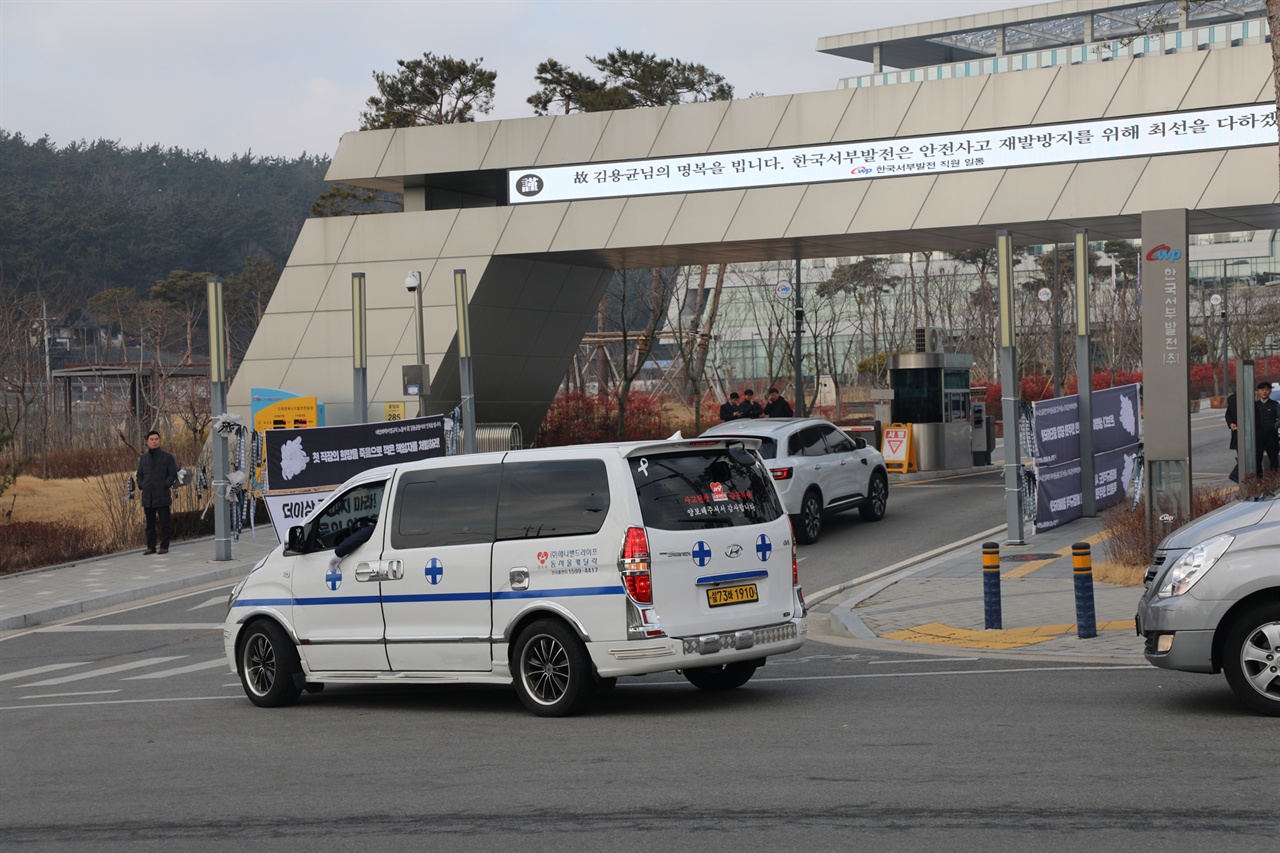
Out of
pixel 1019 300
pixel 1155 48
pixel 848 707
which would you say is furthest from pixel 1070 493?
pixel 1155 48

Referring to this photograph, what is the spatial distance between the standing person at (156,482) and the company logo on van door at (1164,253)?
48.1ft

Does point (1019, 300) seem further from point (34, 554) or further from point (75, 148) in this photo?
point (75, 148)

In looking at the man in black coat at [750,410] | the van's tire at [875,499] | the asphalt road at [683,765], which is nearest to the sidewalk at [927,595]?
the asphalt road at [683,765]

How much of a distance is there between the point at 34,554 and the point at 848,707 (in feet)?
57.1

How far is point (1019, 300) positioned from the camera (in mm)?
71812

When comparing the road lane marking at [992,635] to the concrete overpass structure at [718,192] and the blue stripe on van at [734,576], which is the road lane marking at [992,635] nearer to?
the blue stripe on van at [734,576]

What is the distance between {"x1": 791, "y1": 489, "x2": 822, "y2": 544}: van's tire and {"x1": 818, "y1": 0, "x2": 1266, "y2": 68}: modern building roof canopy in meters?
88.9

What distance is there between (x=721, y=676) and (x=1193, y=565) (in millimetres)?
3684

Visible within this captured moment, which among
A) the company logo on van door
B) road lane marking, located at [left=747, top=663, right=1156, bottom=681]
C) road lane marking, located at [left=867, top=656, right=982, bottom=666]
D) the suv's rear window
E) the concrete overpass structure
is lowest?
road lane marking, located at [left=867, top=656, right=982, bottom=666]

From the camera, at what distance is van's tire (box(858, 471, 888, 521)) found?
76.6 ft

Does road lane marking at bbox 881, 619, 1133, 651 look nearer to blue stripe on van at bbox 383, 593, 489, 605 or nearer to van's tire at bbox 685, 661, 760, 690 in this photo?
van's tire at bbox 685, 661, 760, 690

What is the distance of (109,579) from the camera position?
2075 centimetres

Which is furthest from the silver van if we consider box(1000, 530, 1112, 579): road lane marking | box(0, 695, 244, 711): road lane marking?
box(1000, 530, 1112, 579): road lane marking

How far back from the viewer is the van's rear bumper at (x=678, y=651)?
9.41 meters
